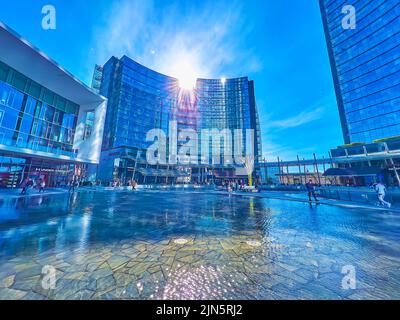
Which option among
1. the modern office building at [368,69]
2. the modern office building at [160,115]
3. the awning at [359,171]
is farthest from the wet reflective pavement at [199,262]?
the modern office building at [368,69]

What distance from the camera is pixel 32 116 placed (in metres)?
19.5

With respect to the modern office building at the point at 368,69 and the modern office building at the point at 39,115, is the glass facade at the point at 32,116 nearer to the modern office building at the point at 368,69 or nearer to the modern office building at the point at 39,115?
the modern office building at the point at 39,115

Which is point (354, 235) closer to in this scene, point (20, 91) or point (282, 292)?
point (282, 292)

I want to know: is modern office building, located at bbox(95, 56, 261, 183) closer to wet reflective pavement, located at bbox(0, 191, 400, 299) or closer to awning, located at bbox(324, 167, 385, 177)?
awning, located at bbox(324, 167, 385, 177)

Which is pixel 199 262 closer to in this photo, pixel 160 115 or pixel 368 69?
pixel 160 115

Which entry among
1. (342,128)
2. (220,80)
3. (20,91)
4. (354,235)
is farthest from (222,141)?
(354,235)

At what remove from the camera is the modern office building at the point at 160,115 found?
43750 mm

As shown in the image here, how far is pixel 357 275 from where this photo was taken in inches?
110

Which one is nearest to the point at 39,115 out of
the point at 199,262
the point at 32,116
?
the point at 32,116

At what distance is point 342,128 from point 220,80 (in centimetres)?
4990

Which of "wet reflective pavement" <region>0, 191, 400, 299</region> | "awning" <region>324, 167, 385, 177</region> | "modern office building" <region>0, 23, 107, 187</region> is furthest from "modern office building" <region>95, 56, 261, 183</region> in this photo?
"wet reflective pavement" <region>0, 191, 400, 299</region>

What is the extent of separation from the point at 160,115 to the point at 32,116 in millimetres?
39894

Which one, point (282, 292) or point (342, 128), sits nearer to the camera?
point (282, 292)

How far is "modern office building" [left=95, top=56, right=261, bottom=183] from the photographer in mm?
43750
